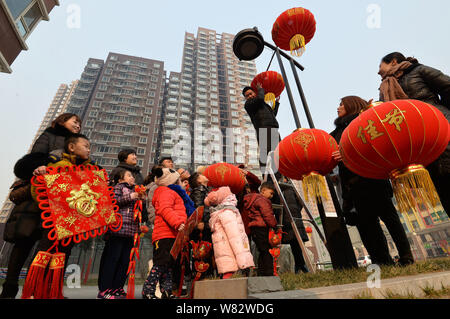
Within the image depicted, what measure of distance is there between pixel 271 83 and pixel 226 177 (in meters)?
3.14

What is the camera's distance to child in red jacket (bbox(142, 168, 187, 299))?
232 cm

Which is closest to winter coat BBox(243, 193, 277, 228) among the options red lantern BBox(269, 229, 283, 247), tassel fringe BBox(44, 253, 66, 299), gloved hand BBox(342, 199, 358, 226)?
red lantern BBox(269, 229, 283, 247)

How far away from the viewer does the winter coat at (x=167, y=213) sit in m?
2.47

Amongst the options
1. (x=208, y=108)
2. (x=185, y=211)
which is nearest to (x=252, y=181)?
(x=185, y=211)

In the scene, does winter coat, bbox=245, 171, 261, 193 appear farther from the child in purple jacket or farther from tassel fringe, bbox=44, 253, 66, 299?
tassel fringe, bbox=44, 253, 66, 299

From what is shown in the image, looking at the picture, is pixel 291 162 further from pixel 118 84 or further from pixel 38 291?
pixel 118 84

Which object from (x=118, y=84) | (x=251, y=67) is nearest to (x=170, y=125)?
(x=118, y=84)

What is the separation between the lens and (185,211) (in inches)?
109

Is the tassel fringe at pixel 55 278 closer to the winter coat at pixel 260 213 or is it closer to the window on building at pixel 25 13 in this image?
the winter coat at pixel 260 213

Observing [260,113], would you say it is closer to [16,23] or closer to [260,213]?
[260,213]

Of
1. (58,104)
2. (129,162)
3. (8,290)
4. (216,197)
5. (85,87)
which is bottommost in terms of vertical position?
(8,290)

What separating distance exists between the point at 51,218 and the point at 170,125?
164 ft

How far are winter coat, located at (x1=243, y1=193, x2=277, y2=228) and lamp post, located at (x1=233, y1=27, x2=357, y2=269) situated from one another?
724 millimetres

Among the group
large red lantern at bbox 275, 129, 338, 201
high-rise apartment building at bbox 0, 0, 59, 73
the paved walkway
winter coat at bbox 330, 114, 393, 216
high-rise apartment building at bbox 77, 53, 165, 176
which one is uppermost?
high-rise apartment building at bbox 77, 53, 165, 176
